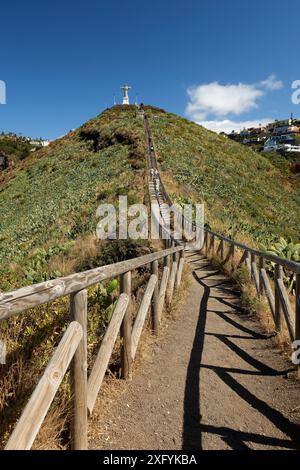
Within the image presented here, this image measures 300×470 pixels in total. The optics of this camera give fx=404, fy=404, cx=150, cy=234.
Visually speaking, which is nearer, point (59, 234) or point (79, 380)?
point (79, 380)

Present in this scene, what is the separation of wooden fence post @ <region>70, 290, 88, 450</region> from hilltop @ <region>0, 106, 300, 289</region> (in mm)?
5488

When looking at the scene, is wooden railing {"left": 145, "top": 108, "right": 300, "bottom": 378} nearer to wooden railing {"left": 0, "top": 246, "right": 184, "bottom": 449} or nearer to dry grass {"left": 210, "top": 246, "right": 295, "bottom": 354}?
dry grass {"left": 210, "top": 246, "right": 295, "bottom": 354}

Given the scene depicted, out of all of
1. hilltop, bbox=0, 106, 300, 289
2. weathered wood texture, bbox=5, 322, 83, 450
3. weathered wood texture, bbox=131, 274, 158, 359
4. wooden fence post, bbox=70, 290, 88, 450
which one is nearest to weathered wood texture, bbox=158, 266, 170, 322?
weathered wood texture, bbox=131, 274, 158, 359

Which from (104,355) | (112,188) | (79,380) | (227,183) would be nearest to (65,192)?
(112,188)

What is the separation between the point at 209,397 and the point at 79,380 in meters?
1.93

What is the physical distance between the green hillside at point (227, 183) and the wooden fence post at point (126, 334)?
1233 cm

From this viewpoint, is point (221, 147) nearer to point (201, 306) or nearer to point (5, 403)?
point (201, 306)

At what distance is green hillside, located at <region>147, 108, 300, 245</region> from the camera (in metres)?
24.5

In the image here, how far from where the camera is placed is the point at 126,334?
14.8ft

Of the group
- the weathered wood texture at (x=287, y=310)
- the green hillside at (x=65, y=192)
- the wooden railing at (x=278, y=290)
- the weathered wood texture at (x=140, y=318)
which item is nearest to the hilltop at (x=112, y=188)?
the green hillside at (x=65, y=192)

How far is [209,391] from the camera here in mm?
4492

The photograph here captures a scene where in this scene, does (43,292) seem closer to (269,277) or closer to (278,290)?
(278,290)
